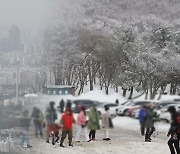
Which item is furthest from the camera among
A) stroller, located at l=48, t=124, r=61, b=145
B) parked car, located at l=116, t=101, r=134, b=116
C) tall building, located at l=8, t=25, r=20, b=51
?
stroller, located at l=48, t=124, r=61, b=145

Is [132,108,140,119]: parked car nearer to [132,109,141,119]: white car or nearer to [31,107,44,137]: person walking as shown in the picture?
[132,109,141,119]: white car

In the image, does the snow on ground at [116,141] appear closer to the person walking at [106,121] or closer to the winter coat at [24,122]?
the person walking at [106,121]

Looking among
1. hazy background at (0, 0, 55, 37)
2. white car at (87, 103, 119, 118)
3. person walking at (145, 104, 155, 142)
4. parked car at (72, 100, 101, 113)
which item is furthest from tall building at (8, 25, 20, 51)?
person walking at (145, 104, 155, 142)

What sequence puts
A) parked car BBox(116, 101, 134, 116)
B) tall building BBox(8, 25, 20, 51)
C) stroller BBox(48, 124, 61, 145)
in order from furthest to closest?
stroller BBox(48, 124, 61, 145), tall building BBox(8, 25, 20, 51), parked car BBox(116, 101, 134, 116)

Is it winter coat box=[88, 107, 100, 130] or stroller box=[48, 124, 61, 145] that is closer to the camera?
winter coat box=[88, 107, 100, 130]

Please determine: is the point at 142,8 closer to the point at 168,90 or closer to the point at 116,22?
the point at 116,22

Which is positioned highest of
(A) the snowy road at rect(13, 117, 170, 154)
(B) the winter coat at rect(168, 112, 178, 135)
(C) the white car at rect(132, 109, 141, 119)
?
(C) the white car at rect(132, 109, 141, 119)

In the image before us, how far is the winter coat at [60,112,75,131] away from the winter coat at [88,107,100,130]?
0.10 meters

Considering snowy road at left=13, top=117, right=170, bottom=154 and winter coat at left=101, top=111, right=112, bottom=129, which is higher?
winter coat at left=101, top=111, right=112, bottom=129

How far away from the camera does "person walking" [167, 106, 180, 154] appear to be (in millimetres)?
2103

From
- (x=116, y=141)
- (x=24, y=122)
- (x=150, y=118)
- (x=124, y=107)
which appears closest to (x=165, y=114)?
(x=150, y=118)

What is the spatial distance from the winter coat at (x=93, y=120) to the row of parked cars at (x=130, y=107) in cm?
3

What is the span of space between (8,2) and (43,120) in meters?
0.68

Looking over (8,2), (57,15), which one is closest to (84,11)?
(57,15)
